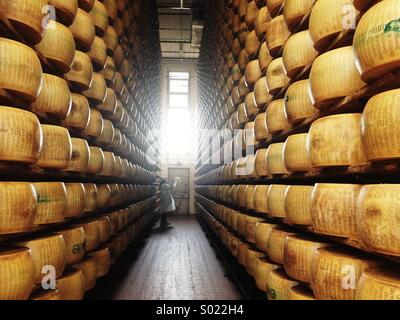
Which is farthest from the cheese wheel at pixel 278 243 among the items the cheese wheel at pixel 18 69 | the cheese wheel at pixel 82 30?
the cheese wheel at pixel 82 30

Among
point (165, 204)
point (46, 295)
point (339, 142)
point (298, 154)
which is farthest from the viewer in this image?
point (165, 204)

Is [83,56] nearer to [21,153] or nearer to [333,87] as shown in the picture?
[21,153]

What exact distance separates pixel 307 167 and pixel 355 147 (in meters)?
0.63

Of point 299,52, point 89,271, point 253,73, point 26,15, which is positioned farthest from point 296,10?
point 89,271

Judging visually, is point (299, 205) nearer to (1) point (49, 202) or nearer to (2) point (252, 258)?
(2) point (252, 258)

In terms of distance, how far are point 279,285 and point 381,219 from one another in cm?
132

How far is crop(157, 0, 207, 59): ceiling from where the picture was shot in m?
10.1

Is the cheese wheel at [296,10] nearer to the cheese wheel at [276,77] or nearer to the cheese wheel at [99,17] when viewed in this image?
the cheese wheel at [276,77]

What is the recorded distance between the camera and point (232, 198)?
5055mm

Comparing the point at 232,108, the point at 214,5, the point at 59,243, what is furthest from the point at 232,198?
the point at 214,5

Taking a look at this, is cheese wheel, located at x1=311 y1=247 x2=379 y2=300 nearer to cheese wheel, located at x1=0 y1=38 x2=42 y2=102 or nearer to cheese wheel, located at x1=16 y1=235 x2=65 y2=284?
cheese wheel, located at x1=16 y1=235 x2=65 y2=284

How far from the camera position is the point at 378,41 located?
1.47 meters

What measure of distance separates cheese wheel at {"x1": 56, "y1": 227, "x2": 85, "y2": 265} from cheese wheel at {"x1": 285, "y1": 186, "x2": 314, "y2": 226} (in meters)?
1.57

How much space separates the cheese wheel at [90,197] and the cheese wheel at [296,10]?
85.9 inches
